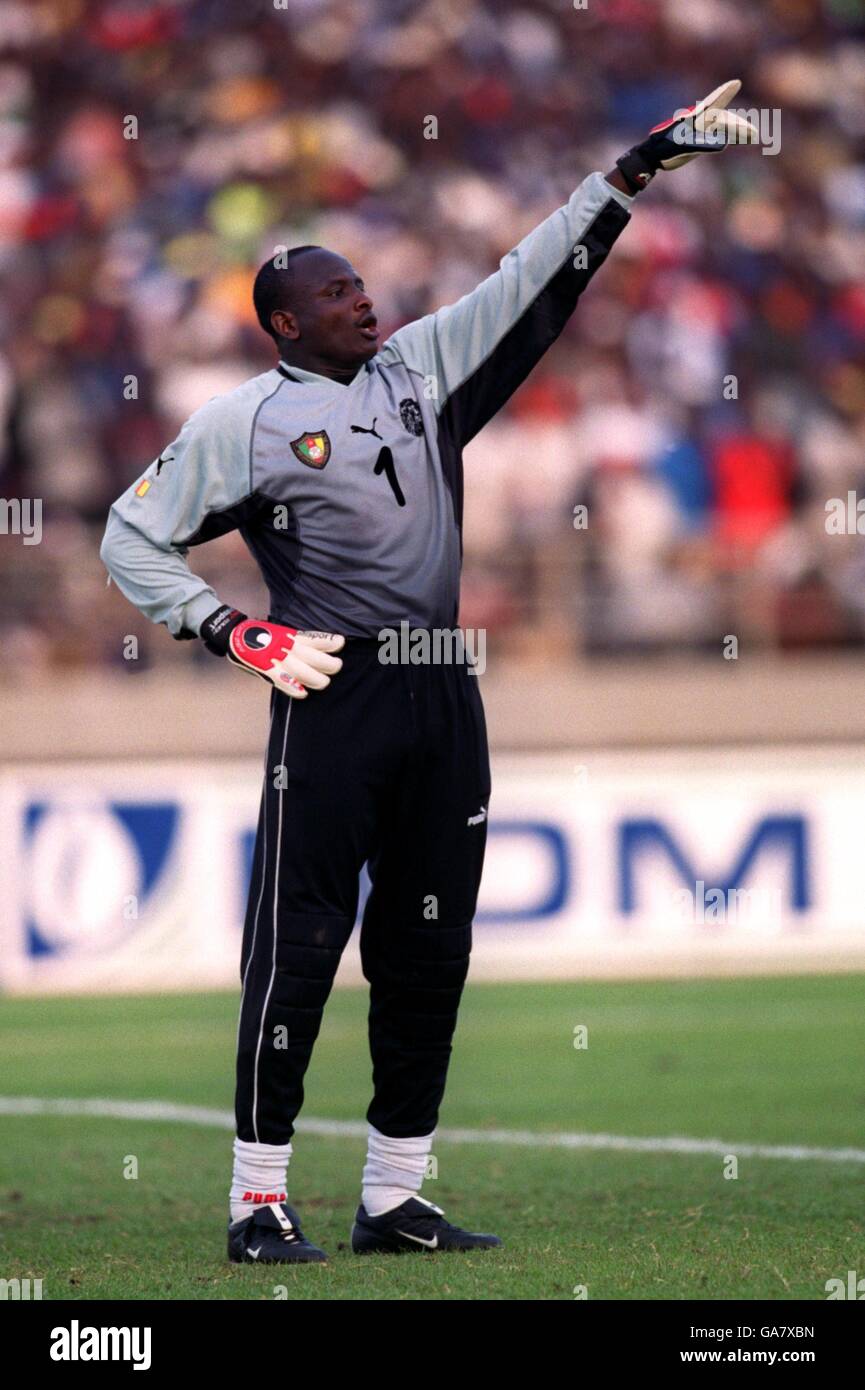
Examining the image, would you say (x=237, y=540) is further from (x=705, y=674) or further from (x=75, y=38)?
(x=75, y=38)

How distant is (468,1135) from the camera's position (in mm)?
6762

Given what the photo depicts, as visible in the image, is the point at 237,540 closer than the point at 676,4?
Yes

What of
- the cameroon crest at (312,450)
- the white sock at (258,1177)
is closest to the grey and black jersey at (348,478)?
the cameroon crest at (312,450)

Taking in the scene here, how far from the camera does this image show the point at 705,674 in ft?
38.8

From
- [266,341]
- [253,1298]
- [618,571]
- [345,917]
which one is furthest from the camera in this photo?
[266,341]

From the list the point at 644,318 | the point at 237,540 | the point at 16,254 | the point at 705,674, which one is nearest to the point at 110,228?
the point at 16,254

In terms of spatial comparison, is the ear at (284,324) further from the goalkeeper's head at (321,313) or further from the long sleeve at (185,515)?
the long sleeve at (185,515)

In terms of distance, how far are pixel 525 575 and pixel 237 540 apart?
1694 millimetres

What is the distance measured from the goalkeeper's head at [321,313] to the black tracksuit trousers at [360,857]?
0.61m

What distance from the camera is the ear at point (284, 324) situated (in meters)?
4.65

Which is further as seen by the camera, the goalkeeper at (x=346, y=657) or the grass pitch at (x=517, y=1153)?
the goalkeeper at (x=346, y=657)

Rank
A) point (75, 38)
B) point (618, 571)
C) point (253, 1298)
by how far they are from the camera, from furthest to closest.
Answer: point (75, 38) < point (618, 571) < point (253, 1298)

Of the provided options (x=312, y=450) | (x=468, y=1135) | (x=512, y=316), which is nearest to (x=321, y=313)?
(x=312, y=450)
